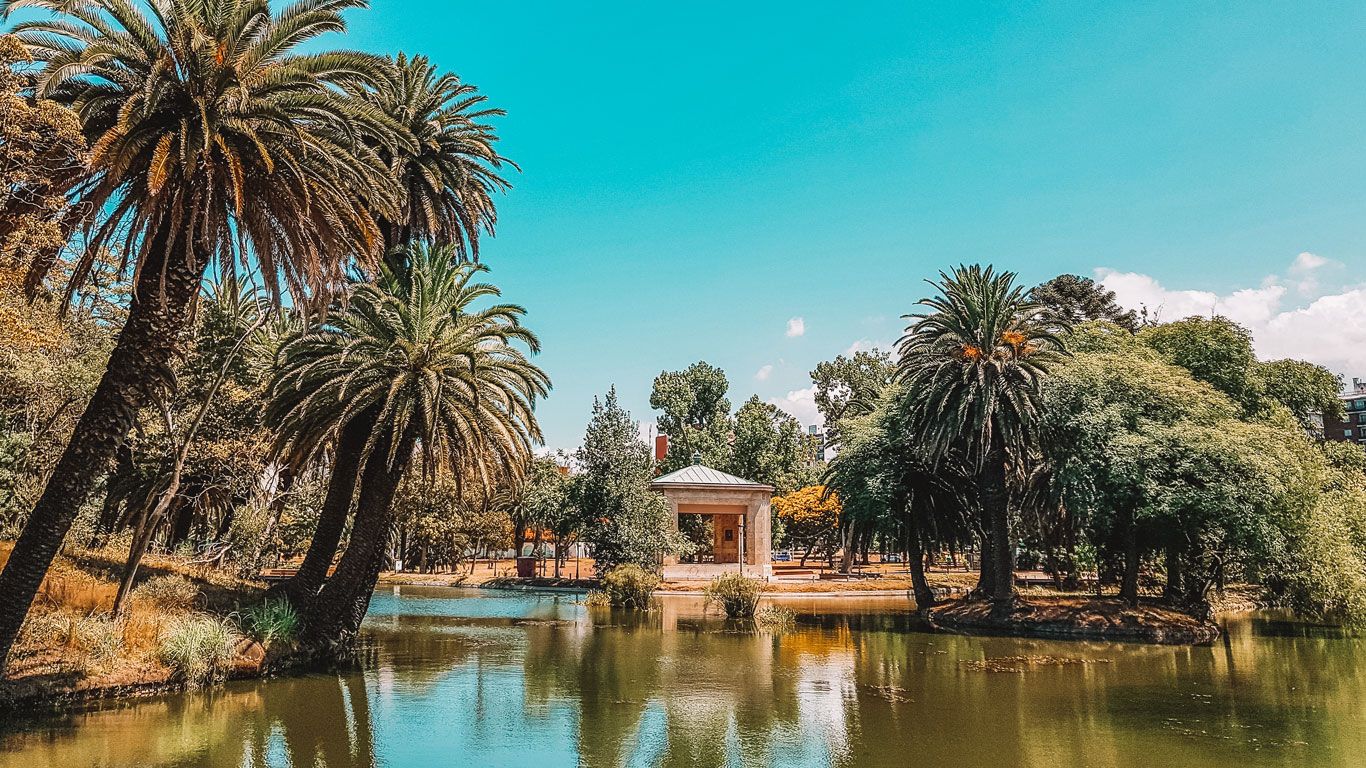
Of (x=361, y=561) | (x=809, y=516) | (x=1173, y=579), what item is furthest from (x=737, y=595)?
(x=809, y=516)

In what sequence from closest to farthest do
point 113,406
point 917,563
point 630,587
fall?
point 113,406 → point 917,563 → point 630,587

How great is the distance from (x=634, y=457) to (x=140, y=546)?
30527mm

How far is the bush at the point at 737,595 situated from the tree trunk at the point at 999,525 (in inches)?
349

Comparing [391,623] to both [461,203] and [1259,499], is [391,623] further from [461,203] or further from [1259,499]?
[1259,499]

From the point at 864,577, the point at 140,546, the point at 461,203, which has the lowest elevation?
the point at 864,577

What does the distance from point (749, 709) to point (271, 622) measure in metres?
10.9

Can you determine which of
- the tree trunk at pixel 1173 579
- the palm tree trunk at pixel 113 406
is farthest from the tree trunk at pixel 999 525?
the palm tree trunk at pixel 113 406

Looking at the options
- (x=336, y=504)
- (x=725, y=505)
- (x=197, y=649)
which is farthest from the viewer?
(x=725, y=505)

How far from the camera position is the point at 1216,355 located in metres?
38.8

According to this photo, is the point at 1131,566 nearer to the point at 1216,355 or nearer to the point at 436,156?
the point at 1216,355

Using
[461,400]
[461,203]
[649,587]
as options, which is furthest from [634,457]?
[461,400]

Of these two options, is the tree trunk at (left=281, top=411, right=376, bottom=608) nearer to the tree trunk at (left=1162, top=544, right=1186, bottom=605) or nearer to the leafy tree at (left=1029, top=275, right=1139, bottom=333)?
the tree trunk at (left=1162, top=544, right=1186, bottom=605)

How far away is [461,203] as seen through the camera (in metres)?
26.3

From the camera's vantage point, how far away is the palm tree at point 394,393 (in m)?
20.0
